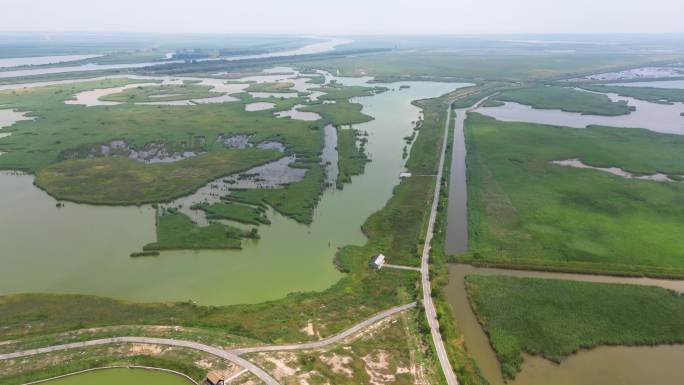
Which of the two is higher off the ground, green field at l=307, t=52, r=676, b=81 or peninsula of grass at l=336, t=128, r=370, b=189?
green field at l=307, t=52, r=676, b=81

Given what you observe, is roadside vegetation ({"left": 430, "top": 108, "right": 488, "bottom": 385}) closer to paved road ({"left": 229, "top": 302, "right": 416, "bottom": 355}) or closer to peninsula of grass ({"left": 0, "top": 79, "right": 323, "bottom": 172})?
paved road ({"left": 229, "top": 302, "right": 416, "bottom": 355})

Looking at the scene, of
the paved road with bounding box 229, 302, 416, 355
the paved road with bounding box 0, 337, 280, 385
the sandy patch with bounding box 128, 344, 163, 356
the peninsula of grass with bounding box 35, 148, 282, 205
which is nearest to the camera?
the paved road with bounding box 0, 337, 280, 385

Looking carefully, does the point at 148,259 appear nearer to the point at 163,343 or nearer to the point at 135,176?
the point at 163,343

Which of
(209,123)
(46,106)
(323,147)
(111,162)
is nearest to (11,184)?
(111,162)

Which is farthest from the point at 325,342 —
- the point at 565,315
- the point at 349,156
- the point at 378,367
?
A: the point at 349,156

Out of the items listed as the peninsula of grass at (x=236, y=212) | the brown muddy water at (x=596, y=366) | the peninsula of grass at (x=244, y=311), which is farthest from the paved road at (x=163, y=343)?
the peninsula of grass at (x=236, y=212)

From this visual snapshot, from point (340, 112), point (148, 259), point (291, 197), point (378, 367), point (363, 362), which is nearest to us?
point (378, 367)

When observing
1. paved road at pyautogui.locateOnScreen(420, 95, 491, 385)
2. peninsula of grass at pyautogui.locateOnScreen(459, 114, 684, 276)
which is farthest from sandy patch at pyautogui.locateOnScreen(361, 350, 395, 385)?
peninsula of grass at pyautogui.locateOnScreen(459, 114, 684, 276)
